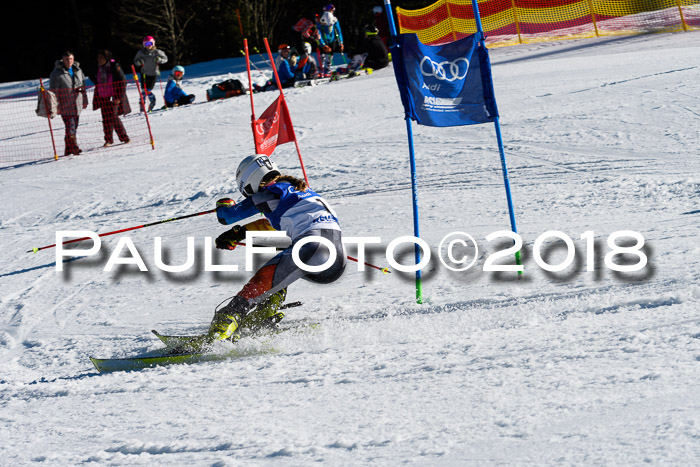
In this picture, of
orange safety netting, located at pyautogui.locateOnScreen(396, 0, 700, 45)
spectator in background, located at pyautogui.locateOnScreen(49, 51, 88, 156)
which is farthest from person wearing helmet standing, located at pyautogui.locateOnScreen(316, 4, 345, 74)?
spectator in background, located at pyautogui.locateOnScreen(49, 51, 88, 156)

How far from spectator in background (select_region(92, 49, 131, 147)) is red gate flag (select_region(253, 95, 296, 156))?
6092mm

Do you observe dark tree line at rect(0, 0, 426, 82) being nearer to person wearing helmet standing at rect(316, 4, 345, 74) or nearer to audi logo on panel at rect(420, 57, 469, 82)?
person wearing helmet standing at rect(316, 4, 345, 74)

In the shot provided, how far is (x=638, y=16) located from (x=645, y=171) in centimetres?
1228

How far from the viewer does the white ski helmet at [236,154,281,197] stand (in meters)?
5.27

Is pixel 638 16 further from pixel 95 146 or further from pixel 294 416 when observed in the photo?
pixel 294 416

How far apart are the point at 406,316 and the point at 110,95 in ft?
33.1

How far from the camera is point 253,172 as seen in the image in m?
5.29

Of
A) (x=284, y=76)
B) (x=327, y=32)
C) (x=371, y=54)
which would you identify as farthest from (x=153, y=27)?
(x=371, y=54)

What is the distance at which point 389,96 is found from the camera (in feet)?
46.6

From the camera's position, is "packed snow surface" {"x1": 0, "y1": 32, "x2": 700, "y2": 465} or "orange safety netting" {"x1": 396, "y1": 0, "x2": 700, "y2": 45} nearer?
"packed snow surface" {"x1": 0, "y1": 32, "x2": 700, "y2": 465}

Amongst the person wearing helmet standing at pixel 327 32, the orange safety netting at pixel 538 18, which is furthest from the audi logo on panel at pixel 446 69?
the person wearing helmet standing at pixel 327 32

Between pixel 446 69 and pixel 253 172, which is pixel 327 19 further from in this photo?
pixel 253 172

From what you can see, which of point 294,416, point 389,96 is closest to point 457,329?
point 294,416

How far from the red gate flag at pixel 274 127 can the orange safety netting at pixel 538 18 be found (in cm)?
1066
